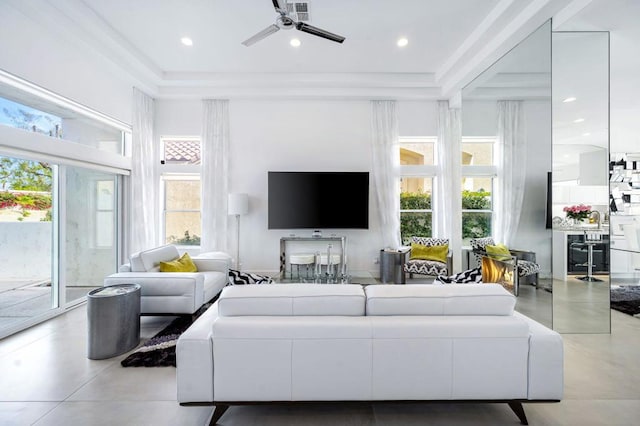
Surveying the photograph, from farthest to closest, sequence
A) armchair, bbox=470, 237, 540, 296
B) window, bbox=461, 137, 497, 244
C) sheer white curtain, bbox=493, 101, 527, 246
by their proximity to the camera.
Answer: window, bbox=461, 137, 497, 244, sheer white curtain, bbox=493, 101, 527, 246, armchair, bbox=470, 237, 540, 296

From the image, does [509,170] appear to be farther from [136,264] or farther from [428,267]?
[136,264]

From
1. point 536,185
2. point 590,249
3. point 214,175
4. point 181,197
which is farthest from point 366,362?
point 181,197

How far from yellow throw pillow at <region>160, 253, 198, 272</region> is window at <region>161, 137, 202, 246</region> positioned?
1.77 m

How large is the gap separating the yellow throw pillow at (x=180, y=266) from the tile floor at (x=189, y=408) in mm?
1104

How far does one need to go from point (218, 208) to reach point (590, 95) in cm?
535

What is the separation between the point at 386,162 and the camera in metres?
5.57

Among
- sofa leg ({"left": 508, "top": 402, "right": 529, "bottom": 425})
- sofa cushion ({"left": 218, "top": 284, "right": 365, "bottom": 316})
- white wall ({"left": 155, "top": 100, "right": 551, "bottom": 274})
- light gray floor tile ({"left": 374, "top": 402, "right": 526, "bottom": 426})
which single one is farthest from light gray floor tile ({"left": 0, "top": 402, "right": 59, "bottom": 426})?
white wall ({"left": 155, "top": 100, "right": 551, "bottom": 274})

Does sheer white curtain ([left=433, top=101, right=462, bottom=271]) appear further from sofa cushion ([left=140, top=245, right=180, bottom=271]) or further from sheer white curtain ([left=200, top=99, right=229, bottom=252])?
sofa cushion ([left=140, top=245, right=180, bottom=271])

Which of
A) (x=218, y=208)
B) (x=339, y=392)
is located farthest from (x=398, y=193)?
(x=339, y=392)

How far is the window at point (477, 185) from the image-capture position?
3889mm

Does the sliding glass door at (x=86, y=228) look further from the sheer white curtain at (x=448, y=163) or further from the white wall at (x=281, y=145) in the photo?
the sheer white curtain at (x=448, y=163)

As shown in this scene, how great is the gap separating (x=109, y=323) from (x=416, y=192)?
5.05m

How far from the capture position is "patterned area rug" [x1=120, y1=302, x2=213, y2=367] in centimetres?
251

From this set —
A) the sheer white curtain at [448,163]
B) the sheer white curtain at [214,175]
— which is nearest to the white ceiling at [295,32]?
the sheer white curtain at [214,175]
